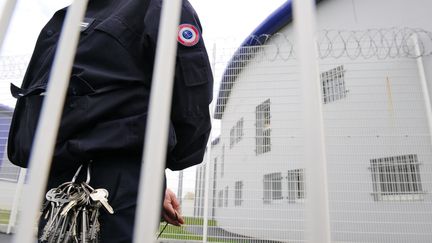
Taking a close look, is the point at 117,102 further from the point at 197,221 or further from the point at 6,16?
the point at 197,221

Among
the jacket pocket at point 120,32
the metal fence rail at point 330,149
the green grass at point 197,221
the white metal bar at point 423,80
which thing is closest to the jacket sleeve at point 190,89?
the jacket pocket at point 120,32

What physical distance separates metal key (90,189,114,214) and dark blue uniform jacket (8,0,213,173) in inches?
4.0

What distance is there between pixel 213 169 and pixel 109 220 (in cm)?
293

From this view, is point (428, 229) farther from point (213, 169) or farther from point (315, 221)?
point (315, 221)

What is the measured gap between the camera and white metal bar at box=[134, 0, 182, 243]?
44 centimetres

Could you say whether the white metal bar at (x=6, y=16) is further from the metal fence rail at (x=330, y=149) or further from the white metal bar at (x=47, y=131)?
the metal fence rail at (x=330, y=149)

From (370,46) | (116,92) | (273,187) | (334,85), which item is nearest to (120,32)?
(116,92)

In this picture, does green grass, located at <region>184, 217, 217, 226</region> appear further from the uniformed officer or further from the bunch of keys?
the bunch of keys

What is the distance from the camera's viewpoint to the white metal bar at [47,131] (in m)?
0.48

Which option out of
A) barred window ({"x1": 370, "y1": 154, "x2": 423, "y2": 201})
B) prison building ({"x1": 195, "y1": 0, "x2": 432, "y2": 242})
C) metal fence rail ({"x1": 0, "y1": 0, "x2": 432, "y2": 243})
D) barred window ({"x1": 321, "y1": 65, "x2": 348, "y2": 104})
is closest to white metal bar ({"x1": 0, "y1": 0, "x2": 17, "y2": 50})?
metal fence rail ({"x1": 0, "y1": 0, "x2": 432, "y2": 243})

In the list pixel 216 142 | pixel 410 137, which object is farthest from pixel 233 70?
pixel 410 137

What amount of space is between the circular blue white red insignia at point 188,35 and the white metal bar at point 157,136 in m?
0.28

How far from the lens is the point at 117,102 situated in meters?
0.80

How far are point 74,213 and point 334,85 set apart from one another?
404 cm
